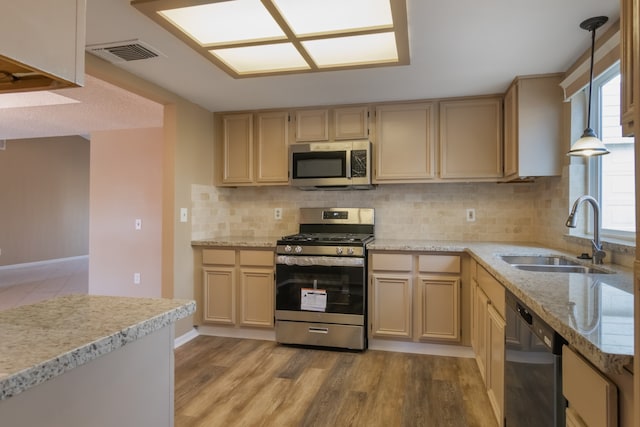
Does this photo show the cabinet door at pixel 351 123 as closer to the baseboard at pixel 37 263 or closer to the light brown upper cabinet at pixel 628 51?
the light brown upper cabinet at pixel 628 51

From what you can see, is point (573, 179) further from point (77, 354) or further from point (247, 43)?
point (77, 354)

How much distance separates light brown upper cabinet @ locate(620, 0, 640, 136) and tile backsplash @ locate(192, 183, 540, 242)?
2515mm

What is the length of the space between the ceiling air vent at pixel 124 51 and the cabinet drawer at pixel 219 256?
1679mm

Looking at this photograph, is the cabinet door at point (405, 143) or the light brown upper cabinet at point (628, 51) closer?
the light brown upper cabinet at point (628, 51)

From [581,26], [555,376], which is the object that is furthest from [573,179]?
[555,376]

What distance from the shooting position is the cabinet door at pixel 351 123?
340 cm

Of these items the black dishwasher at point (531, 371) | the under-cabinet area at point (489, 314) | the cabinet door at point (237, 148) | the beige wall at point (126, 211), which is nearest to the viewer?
the under-cabinet area at point (489, 314)

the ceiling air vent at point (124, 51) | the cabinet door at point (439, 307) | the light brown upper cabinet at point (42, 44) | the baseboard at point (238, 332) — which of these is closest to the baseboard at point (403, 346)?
the baseboard at point (238, 332)

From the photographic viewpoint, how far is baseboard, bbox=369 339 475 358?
9.80 ft

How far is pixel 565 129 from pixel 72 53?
9.44ft

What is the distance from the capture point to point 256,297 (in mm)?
3336

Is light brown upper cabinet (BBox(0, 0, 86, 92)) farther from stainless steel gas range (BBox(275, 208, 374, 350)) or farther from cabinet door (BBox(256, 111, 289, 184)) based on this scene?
cabinet door (BBox(256, 111, 289, 184))

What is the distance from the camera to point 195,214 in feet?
11.4

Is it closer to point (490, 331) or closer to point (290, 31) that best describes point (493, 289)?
point (490, 331)
